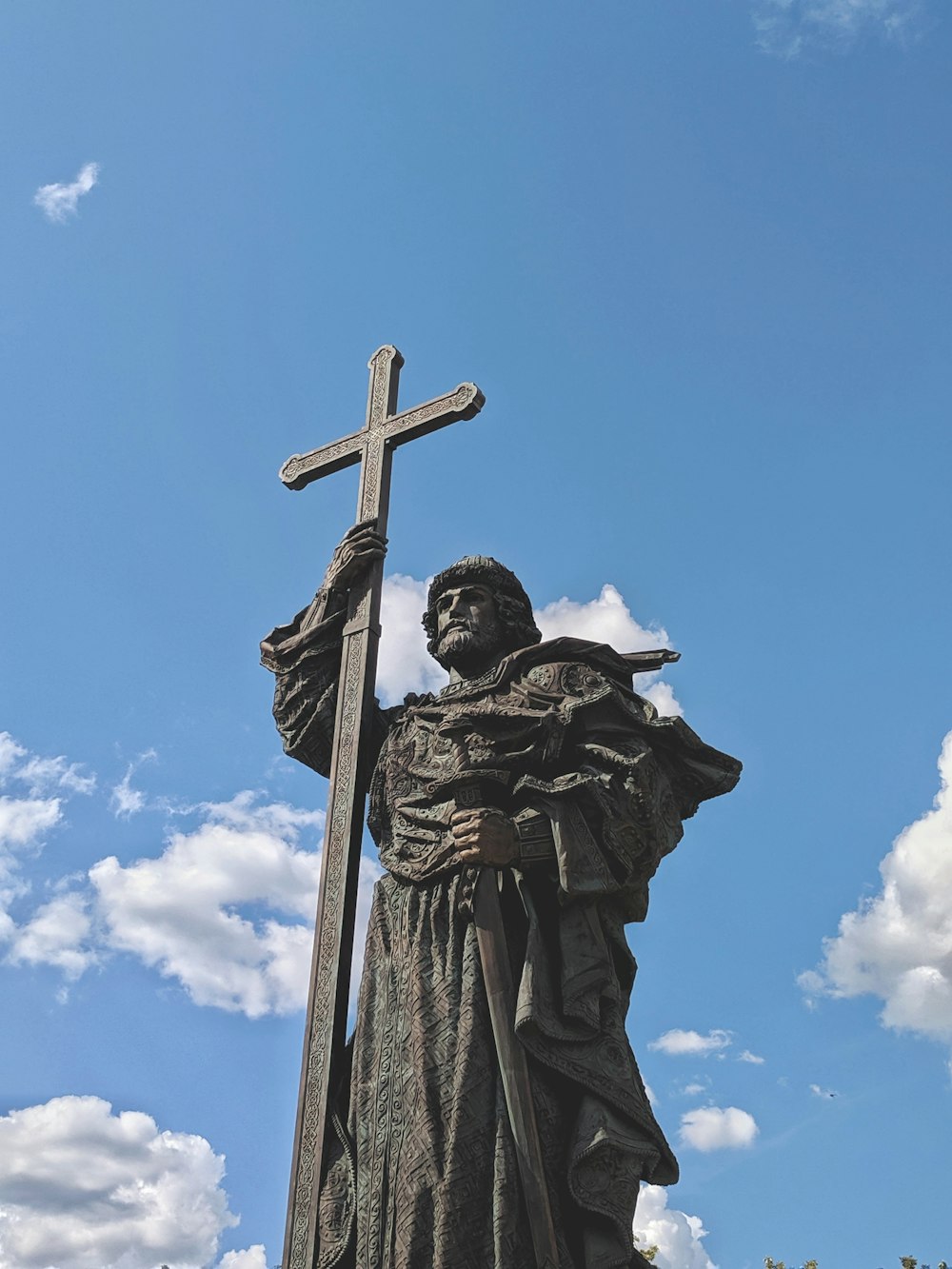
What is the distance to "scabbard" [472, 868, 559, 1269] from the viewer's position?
19.3 ft

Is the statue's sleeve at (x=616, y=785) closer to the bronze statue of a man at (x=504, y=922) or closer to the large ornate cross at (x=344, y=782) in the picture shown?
the bronze statue of a man at (x=504, y=922)

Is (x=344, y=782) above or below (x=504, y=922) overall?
above

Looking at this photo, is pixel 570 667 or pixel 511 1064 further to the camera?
pixel 570 667

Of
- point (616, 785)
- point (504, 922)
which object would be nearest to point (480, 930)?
point (504, 922)

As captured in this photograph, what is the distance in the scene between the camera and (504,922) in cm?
687

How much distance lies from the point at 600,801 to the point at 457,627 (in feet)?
5.18

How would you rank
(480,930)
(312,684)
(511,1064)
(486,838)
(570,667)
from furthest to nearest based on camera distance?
(312,684) < (570,667) < (486,838) < (480,930) < (511,1064)

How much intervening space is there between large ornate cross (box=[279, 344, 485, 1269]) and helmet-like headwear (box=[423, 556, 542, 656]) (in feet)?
1.17

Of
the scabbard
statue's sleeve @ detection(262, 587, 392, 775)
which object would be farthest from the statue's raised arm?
the scabbard

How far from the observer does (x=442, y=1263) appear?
5875mm

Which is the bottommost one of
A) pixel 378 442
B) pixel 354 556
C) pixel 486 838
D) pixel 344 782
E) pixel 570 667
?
pixel 486 838

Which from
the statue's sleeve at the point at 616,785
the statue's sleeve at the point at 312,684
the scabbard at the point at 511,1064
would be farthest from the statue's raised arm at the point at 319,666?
the scabbard at the point at 511,1064

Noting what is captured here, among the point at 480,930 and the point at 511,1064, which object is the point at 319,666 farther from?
the point at 511,1064

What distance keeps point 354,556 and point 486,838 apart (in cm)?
224
